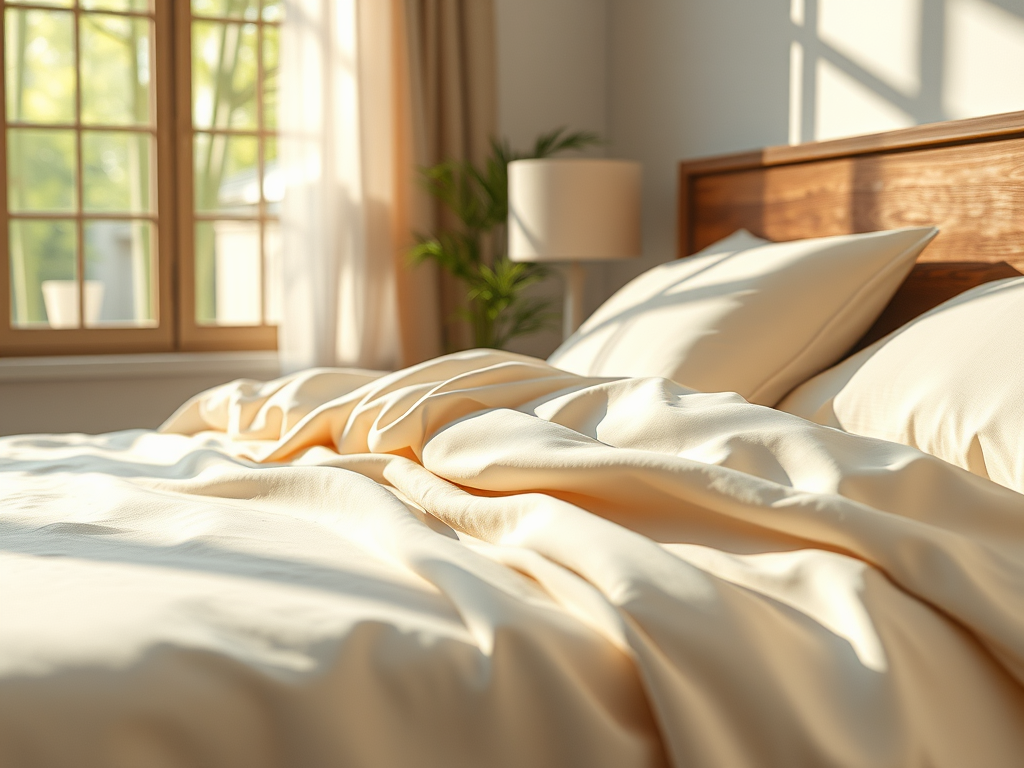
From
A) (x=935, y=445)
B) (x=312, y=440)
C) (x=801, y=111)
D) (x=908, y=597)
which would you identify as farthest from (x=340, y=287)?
(x=908, y=597)

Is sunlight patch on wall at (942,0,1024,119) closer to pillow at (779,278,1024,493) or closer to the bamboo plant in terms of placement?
pillow at (779,278,1024,493)

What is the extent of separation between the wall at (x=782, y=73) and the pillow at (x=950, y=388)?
29.6 inches

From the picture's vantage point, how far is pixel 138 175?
3916 millimetres

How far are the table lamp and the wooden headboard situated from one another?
361 millimetres

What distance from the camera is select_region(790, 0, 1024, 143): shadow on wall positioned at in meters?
2.30

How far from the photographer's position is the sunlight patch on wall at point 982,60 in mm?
2260

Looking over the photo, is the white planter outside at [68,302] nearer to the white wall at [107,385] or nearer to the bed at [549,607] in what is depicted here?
the white wall at [107,385]

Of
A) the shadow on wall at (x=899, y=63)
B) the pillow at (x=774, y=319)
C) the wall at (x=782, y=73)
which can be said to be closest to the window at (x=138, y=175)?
the wall at (x=782, y=73)

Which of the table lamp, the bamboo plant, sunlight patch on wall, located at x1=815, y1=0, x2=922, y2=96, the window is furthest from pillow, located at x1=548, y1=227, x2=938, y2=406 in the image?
the window

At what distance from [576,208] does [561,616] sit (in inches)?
95.5

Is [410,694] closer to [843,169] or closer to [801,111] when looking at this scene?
[843,169]

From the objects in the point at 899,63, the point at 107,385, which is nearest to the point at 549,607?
the point at 899,63

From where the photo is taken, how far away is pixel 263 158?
4035 millimetres

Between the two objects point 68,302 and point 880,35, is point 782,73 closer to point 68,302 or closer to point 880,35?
point 880,35
